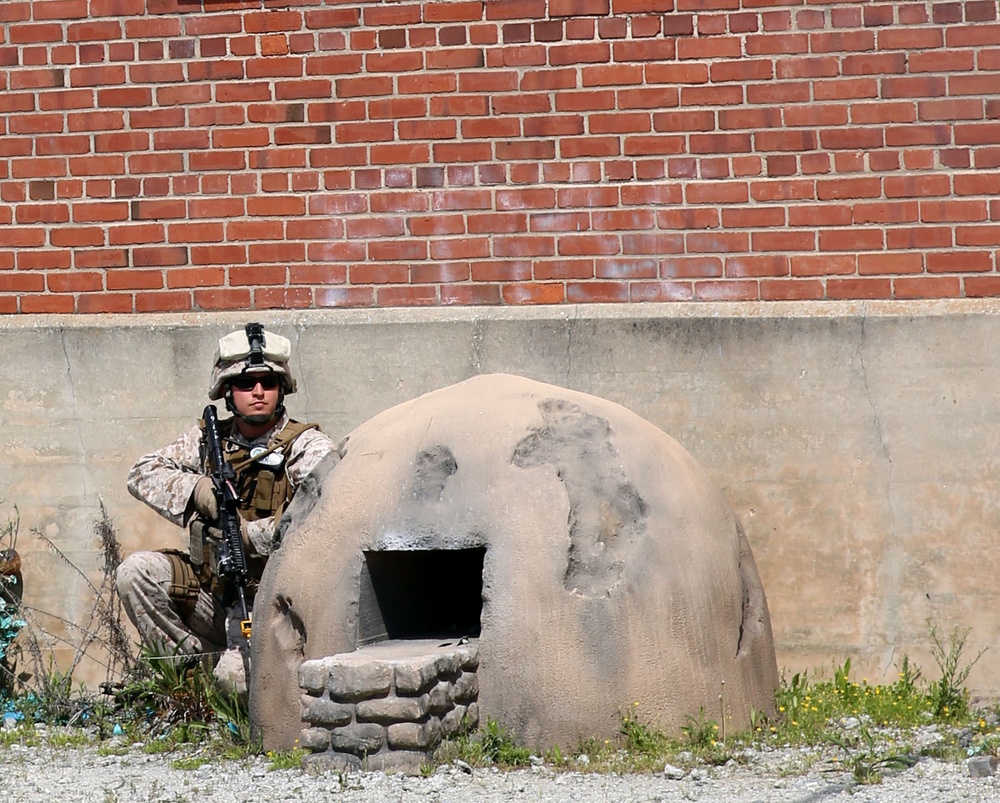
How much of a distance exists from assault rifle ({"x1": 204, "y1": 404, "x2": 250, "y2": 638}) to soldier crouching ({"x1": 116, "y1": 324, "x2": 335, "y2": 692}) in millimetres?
92

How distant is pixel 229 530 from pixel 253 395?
66 centimetres

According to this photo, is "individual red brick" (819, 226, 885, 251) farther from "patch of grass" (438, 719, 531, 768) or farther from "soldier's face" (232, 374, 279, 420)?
"patch of grass" (438, 719, 531, 768)

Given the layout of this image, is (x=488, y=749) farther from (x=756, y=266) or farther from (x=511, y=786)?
(x=756, y=266)

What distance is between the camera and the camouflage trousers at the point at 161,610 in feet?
19.8

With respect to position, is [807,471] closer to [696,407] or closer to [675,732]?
[696,407]

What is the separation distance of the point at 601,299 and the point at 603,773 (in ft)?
8.10

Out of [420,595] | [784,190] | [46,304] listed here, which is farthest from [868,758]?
[46,304]

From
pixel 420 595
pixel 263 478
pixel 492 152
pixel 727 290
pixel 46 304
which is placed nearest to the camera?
pixel 420 595

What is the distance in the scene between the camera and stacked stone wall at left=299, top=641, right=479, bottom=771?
4.68 metres

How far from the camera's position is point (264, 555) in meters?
5.90

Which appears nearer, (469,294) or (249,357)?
(249,357)

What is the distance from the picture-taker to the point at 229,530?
18.8 feet

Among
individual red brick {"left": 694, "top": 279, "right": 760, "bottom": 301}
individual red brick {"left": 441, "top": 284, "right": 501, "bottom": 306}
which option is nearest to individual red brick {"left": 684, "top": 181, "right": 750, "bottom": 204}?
individual red brick {"left": 694, "top": 279, "right": 760, "bottom": 301}

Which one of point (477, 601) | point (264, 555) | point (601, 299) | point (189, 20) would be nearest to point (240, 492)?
point (264, 555)
